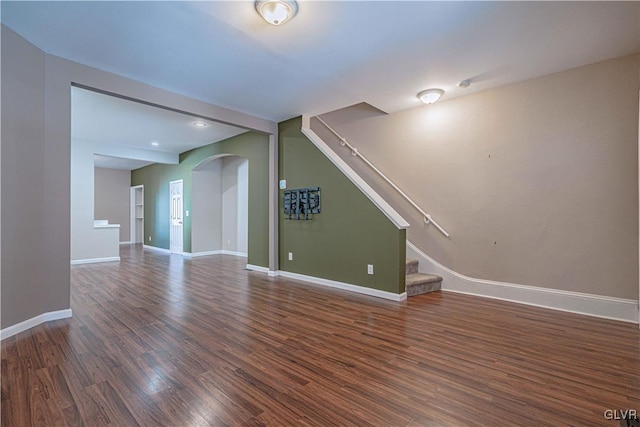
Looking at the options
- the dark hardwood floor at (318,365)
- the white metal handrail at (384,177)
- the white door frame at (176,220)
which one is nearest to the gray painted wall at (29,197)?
the dark hardwood floor at (318,365)

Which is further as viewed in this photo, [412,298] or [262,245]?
[262,245]

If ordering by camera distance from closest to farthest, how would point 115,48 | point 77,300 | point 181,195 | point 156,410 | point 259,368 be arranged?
point 156,410
point 259,368
point 115,48
point 77,300
point 181,195

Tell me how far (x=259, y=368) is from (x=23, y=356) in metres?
1.81

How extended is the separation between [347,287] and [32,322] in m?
3.41

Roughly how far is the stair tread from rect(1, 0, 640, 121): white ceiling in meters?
2.53

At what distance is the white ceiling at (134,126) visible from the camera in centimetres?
427

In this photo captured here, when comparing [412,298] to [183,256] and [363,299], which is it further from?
[183,256]

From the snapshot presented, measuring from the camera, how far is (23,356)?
2.17 m

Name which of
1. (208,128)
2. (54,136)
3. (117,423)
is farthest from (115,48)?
(117,423)

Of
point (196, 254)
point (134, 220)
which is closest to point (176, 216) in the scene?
point (196, 254)

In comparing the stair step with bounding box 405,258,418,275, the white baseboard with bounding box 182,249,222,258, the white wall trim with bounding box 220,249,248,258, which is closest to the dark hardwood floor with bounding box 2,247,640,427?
the stair step with bounding box 405,258,418,275

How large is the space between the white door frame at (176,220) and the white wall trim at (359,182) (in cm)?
462

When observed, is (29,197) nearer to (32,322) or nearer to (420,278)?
(32,322)

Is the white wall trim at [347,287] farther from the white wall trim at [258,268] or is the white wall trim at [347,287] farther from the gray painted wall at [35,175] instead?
the gray painted wall at [35,175]
